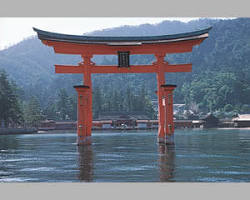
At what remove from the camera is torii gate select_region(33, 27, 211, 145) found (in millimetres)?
27531

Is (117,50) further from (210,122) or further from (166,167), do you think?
(210,122)

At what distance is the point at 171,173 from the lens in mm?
15172

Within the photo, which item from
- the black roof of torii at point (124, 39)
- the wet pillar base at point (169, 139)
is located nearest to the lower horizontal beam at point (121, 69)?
the black roof of torii at point (124, 39)

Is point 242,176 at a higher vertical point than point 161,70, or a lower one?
lower

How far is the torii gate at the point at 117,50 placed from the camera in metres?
27.5

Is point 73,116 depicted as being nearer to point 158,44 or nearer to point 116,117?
point 116,117

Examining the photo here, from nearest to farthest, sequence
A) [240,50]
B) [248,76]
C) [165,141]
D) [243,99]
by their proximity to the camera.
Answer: [165,141] → [243,99] → [248,76] → [240,50]

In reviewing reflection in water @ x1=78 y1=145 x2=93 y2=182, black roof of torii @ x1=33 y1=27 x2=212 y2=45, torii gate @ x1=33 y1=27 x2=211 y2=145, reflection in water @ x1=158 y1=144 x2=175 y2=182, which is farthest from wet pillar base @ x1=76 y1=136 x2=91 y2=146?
reflection in water @ x1=158 y1=144 x2=175 y2=182

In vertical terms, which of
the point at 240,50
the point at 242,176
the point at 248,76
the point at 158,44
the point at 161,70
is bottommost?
the point at 242,176

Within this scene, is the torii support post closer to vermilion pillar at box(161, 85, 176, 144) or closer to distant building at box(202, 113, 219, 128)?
vermilion pillar at box(161, 85, 176, 144)

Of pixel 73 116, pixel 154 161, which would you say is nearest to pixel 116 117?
pixel 73 116

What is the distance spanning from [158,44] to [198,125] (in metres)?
65.3

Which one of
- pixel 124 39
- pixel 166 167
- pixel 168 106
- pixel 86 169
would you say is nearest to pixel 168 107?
pixel 168 106

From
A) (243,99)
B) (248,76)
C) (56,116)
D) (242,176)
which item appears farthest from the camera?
(248,76)
